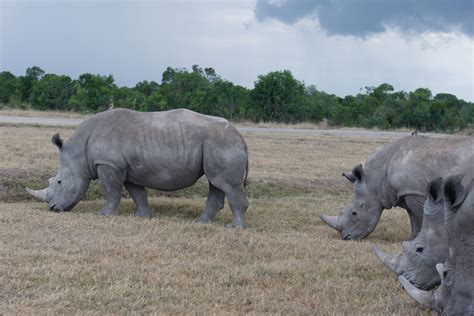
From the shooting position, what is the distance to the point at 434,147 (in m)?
8.80

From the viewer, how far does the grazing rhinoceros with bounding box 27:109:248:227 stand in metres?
10.3

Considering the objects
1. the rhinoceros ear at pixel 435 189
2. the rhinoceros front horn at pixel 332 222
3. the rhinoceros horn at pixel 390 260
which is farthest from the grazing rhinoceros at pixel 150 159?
the rhinoceros ear at pixel 435 189

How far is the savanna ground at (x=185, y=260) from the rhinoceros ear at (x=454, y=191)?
138cm

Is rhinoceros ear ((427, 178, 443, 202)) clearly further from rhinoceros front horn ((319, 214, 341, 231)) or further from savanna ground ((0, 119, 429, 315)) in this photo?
rhinoceros front horn ((319, 214, 341, 231))

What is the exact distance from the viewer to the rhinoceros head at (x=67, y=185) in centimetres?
1075

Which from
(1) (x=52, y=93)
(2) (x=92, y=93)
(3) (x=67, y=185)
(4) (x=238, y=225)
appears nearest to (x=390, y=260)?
(4) (x=238, y=225)

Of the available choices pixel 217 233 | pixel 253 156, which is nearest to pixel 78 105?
pixel 253 156

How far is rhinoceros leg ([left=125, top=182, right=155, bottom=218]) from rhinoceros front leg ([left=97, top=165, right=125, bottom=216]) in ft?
1.07

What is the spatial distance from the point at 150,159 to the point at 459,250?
6.11m

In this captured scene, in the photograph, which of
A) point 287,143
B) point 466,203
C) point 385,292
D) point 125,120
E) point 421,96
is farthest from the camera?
point 421,96

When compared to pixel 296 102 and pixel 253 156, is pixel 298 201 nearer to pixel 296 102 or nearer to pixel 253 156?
pixel 253 156

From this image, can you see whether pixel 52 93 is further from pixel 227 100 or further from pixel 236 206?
pixel 236 206

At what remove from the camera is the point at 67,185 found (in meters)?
10.8

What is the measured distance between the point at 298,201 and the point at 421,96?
33.5 m
